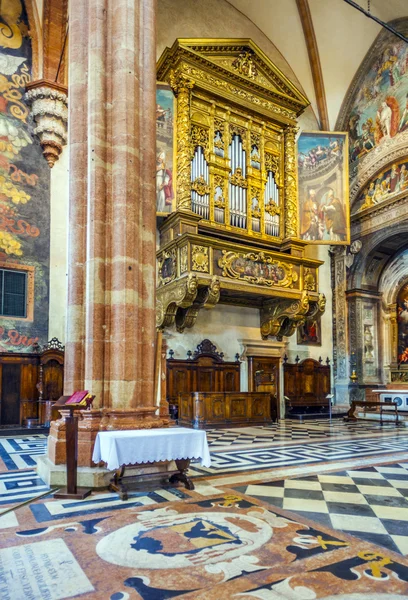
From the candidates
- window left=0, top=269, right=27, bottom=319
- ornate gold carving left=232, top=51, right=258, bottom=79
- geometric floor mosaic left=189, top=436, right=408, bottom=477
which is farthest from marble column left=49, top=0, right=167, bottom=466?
ornate gold carving left=232, top=51, right=258, bottom=79

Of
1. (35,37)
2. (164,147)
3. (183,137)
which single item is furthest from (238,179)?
(35,37)

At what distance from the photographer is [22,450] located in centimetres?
805

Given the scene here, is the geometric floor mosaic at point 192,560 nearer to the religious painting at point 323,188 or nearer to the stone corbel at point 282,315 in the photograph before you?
the stone corbel at point 282,315

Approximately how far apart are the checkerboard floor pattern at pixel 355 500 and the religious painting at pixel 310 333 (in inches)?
390

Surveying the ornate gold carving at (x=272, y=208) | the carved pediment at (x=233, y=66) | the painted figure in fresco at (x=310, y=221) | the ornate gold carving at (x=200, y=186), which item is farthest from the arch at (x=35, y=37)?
the painted figure in fresco at (x=310, y=221)

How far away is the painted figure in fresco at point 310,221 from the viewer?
14079mm

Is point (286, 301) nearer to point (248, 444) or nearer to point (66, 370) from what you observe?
point (248, 444)

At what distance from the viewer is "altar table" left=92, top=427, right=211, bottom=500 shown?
4598 millimetres

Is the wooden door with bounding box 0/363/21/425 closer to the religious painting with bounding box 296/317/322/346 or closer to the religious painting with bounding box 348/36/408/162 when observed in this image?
the religious painting with bounding box 296/317/322/346

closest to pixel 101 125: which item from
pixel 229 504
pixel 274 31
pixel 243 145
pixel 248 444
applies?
pixel 229 504

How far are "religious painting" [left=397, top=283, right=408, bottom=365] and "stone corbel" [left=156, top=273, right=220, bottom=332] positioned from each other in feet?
26.4

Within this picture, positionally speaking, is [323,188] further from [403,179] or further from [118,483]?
[118,483]

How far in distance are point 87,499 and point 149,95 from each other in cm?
494

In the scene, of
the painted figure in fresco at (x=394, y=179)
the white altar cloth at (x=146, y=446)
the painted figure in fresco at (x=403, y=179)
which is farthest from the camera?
the painted figure in fresco at (x=394, y=179)
